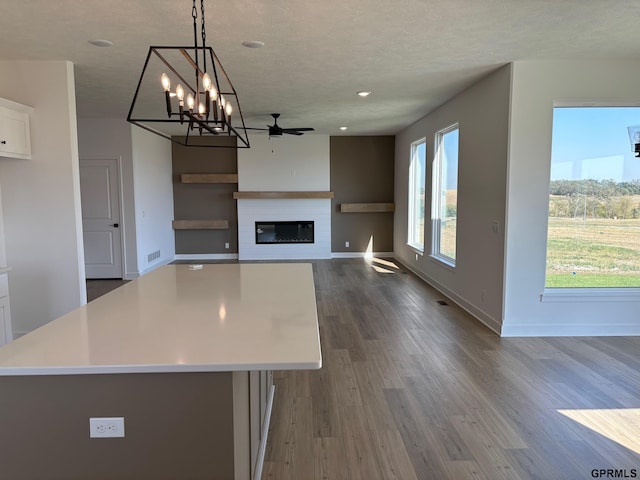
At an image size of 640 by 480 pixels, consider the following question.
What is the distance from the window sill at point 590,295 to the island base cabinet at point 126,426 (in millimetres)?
3532

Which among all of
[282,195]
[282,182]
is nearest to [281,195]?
[282,195]

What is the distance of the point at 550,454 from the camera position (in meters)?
2.12

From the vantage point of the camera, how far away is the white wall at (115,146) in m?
6.49

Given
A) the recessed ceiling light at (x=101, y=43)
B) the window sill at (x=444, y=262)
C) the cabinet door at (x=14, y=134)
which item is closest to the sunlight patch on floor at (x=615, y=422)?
the window sill at (x=444, y=262)

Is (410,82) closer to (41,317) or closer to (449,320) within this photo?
(449,320)

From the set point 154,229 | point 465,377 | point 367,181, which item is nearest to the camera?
point 465,377

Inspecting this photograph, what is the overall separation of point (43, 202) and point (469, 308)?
4569 millimetres

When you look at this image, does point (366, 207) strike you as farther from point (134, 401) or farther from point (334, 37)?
point (134, 401)

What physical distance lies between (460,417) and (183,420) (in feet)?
5.82

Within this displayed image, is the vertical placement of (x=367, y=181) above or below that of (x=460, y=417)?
above

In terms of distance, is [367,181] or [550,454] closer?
[550,454]

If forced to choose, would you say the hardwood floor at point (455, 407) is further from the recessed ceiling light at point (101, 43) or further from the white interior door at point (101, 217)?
the white interior door at point (101, 217)

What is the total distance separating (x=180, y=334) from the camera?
1550 millimetres

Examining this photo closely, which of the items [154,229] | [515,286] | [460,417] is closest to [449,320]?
[515,286]
